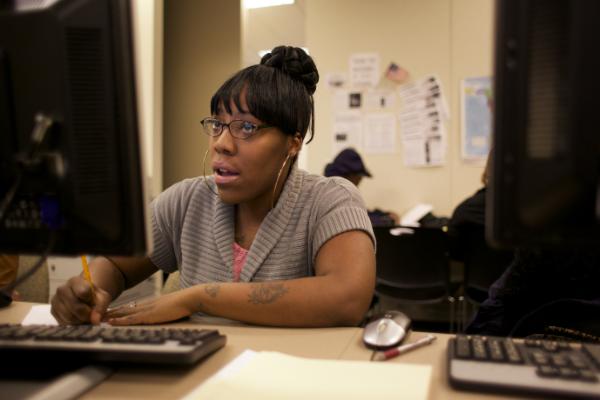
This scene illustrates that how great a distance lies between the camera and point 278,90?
4.14ft

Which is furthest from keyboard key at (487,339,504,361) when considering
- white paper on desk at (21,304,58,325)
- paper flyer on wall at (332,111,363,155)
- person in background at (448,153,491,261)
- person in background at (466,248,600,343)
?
paper flyer on wall at (332,111,363,155)

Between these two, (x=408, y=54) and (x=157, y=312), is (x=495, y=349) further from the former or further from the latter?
(x=408, y=54)

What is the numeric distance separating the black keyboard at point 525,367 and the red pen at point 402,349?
0.33ft

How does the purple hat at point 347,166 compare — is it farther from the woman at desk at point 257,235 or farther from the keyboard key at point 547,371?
the keyboard key at point 547,371

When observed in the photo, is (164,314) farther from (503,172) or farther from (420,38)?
(420,38)

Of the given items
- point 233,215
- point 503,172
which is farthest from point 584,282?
point 233,215

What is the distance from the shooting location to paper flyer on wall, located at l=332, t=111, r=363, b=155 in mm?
3760

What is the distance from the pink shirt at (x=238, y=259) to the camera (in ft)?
4.05

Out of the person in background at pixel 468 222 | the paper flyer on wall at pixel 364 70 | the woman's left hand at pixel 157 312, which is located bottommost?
the person in background at pixel 468 222

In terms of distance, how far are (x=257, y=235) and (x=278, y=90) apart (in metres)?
0.36

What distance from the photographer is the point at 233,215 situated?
1314 millimetres

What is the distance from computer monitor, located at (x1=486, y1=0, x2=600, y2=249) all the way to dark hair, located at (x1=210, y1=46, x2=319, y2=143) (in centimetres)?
76

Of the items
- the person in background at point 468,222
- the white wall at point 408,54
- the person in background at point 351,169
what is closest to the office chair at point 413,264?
the person in background at point 468,222

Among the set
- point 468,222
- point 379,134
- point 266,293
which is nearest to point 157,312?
point 266,293
